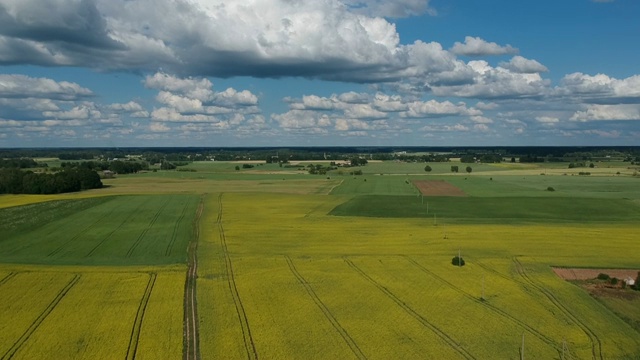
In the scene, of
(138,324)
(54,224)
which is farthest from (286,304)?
(54,224)

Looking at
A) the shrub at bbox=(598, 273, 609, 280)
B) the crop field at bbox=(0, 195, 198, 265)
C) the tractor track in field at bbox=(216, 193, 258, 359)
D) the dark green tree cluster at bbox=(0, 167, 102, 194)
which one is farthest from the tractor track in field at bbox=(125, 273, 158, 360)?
the dark green tree cluster at bbox=(0, 167, 102, 194)

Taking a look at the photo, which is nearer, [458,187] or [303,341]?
[303,341]

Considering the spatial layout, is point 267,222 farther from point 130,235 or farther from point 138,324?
point 138,324

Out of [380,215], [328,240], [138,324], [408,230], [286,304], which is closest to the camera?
[138,324]

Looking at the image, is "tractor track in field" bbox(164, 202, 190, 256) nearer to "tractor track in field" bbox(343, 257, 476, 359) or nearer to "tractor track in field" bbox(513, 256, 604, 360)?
"tractor track in field" bbox(343, 257, 476, 359)

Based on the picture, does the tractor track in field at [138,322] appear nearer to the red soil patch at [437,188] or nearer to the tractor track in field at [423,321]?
the tractor track in field at [423,321]

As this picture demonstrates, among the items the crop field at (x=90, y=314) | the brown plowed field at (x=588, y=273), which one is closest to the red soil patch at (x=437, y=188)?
the brown plowed field at (x=588, y=273)

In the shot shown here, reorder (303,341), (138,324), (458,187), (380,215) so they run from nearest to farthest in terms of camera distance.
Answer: (303,341) < (138,324) < (380,215) < (458,187)
